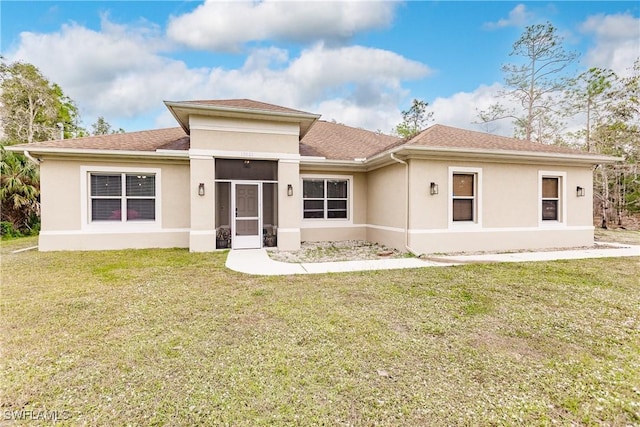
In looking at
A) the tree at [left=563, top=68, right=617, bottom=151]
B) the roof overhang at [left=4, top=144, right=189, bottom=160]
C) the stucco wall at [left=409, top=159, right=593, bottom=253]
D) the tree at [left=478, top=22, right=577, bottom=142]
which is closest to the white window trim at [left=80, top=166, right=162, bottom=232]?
the roof overhang at [left=4, top=144, right=189, bottom=160]

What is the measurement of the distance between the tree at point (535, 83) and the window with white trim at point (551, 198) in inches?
597

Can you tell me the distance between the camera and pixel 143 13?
1241cm

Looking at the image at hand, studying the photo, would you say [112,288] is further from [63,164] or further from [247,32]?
[247,32]

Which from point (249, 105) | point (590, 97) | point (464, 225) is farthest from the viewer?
point (590, 97)

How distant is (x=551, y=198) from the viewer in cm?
1098

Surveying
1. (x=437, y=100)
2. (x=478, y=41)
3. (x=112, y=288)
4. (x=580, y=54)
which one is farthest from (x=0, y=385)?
(x=437, y=100)

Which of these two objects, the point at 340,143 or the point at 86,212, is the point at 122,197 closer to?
the point at 86,212

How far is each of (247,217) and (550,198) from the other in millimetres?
10973

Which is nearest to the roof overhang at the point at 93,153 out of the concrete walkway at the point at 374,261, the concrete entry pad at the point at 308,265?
the concrete walkway at the point at 374,261

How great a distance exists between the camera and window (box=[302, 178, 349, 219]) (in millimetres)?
12141

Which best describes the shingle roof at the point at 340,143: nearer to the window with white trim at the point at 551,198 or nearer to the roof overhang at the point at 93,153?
the roof overhang at the point at 93,153

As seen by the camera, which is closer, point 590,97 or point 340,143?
point 340,143

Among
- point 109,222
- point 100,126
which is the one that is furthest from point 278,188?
point 100,126

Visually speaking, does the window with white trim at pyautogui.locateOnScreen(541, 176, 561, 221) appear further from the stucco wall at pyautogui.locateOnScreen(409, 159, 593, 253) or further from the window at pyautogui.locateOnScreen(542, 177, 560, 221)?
the stucco wall at pyautogui.locateOnScreen(409, 159, 593, 253)
